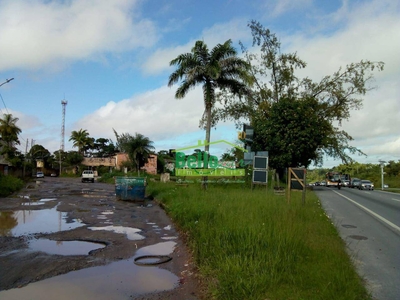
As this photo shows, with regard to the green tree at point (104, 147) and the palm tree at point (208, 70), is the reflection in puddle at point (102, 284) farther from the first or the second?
the green tree at point (104, 147)

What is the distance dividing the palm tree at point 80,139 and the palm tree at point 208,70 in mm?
66932

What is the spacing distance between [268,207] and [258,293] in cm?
607

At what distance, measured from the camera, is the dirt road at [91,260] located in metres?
5.50

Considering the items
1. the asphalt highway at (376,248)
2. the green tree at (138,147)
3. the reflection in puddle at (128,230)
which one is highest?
the green tree at (138,147)

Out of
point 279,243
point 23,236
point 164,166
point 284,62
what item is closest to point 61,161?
point 164,166

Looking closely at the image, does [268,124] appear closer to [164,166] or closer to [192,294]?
[192,294]

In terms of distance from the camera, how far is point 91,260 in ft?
23.6

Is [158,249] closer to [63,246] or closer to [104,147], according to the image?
[63,246]

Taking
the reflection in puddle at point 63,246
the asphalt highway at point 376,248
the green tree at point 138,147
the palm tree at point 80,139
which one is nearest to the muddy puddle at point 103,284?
the reflection in puddle at point 63,246

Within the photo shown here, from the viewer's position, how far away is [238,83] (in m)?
23.4

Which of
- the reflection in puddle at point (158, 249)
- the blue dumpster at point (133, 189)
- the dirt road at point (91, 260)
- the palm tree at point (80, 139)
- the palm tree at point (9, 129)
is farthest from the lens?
the palm tree at point (80, 139)

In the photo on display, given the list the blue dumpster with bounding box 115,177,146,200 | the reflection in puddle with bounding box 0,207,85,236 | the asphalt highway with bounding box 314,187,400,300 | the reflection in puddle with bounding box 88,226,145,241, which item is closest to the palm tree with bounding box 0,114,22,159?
the blue dumpster with bounding box 115,177,146,200

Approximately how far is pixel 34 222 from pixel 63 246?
4.17m

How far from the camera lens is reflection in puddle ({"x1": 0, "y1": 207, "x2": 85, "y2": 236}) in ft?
33.6
